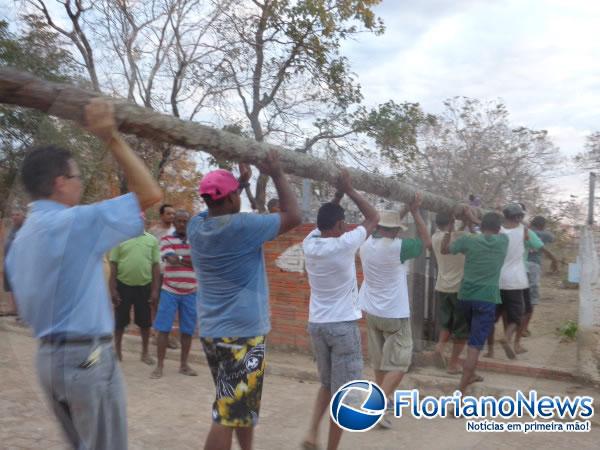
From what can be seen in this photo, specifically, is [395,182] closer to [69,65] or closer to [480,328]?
[480,328]

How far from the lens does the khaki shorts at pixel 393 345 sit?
4641 millimetres

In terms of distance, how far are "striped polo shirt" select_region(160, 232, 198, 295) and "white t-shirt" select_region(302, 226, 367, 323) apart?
2.53 meters

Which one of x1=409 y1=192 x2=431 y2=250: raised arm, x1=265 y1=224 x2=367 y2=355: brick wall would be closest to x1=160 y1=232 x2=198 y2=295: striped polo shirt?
x1=265 y1=224 x2=367 y2=355: brick wall

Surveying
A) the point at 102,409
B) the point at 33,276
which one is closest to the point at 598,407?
the point at 102,409

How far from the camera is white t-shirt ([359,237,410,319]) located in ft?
15.3

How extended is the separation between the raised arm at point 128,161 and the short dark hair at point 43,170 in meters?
0.18

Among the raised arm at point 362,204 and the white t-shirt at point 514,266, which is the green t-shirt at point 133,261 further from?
the white t-shirt at point 514,266

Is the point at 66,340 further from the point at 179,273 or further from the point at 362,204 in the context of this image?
the point at 179,273

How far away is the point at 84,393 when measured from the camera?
7.15ft

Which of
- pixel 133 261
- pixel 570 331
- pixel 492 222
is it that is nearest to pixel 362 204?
pixel 492 222

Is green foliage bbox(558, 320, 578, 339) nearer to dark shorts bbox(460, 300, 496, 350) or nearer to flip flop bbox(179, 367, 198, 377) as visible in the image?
dark shorts bbox(460, 300, 496, 350)

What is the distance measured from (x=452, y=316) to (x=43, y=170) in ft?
15.6

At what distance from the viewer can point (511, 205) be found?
6324mm

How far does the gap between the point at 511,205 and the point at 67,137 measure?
437cm
